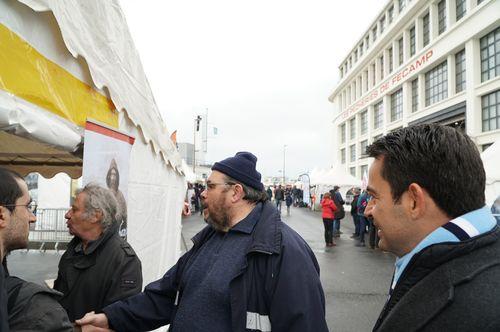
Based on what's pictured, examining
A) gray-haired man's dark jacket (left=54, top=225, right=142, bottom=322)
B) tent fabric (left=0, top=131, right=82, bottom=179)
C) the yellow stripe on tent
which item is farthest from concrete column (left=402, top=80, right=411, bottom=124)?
gray-haired man's dark jacket (left=54, top=225, right=142, bottom=322)

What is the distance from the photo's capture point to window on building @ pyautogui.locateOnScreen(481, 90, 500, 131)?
20.8m

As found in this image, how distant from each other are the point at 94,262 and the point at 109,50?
5.50ft

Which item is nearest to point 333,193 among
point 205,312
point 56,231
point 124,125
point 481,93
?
point 56,231

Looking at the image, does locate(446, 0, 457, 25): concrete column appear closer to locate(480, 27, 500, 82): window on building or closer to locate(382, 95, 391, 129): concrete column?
locate(480, 27, 500, 82): window on building

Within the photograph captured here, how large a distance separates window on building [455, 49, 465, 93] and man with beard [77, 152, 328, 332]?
27.0 metres

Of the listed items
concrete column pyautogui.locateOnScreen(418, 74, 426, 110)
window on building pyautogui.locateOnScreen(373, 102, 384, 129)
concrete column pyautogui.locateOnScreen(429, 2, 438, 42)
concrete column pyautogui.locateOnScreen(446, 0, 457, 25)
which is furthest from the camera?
window on building pyautogui.locateOnScreen(373, 102, 384, 129)

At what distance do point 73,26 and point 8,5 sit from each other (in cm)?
52

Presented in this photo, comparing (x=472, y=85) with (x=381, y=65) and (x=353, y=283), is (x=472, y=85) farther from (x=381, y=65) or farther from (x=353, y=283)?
(x=353, y=283)

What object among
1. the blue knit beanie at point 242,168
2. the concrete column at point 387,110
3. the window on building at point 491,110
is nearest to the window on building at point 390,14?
the concrete column at point 387,110

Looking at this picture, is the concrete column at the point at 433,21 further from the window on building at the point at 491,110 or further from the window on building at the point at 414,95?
the window on building at the point at 491,110

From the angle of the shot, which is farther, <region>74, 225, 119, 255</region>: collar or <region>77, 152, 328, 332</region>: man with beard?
<region>74, 225, 119, 255</region>: collar

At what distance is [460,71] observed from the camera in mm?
25141

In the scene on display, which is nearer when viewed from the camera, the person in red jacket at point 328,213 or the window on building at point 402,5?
the person in red jacket at point 328,213

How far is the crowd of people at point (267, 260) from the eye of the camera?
110 cm
